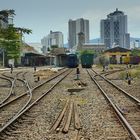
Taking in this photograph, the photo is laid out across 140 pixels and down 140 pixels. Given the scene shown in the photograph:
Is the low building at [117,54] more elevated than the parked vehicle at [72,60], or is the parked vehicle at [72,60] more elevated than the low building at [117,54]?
the low building at [117,54]

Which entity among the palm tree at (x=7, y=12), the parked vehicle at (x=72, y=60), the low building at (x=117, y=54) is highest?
the palm tree at (x=7, y=12)

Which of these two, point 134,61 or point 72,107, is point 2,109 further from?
point 134,61

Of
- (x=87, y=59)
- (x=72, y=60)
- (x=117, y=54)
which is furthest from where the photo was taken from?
(x=117, y=54)

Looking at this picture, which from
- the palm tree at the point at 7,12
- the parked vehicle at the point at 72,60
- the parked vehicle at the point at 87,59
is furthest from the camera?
the parked vehicle at the point at 72,60

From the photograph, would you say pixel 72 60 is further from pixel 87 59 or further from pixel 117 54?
pixel 117 54

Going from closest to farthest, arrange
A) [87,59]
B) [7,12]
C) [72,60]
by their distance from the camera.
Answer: [7,12] → [87,59] → [72,60]

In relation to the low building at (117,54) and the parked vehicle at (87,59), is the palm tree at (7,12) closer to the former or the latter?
the parked vehicle at (87,59)

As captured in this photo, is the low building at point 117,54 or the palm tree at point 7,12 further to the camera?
the low building at point 117,54

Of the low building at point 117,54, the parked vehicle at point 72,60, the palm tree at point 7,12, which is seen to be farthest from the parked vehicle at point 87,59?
the palm tree at point 7,12

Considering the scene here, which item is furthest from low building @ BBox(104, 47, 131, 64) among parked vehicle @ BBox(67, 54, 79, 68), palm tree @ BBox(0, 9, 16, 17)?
palm tree @ BBox(0, 9, 16, 17)

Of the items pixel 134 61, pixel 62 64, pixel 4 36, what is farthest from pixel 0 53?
pixel 4 36

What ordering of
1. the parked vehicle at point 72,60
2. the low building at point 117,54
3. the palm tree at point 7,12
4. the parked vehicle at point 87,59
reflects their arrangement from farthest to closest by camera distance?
the low building at point 117,54, the parked vehicle at point 72,60, the parked vehicle at point 87,59, the palm tree at point 7,12

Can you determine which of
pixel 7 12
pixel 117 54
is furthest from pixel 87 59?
pixel 117 54

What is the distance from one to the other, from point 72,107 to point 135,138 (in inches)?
283
